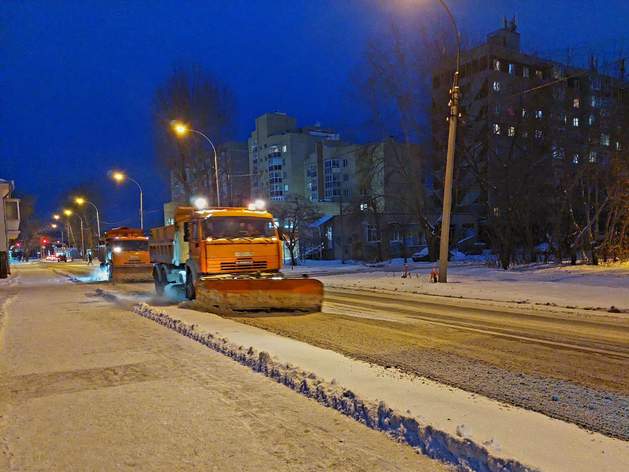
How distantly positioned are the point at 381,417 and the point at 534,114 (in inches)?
985

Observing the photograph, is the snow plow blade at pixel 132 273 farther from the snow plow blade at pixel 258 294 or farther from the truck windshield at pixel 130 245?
the snow plow blade at pixel 258 294

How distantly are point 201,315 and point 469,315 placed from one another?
6.53 meters

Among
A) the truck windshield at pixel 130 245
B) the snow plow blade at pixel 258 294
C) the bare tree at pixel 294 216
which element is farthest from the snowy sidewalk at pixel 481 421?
the bare tree at pixel 294 216

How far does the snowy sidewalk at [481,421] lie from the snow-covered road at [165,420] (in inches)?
19.2

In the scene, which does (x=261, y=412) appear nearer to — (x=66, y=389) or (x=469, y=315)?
(x=66, y=389)

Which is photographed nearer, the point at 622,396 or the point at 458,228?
the point at 622,396

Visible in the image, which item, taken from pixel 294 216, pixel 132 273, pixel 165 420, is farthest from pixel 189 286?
pixel 294 216

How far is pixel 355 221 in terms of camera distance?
37.4m

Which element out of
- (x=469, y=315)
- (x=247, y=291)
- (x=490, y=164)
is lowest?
(x=469, y=315)

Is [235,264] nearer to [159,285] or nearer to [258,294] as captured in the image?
[258,294]

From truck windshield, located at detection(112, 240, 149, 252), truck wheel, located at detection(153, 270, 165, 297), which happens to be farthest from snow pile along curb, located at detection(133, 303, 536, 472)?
truck windshield, located at detection(112, 240, 149, 252)

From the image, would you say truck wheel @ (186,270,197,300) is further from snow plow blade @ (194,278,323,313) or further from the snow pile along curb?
the snow pile along curb

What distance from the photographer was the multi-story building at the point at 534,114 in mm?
23125

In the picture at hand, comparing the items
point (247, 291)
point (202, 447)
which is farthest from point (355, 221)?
point (202, 447)
